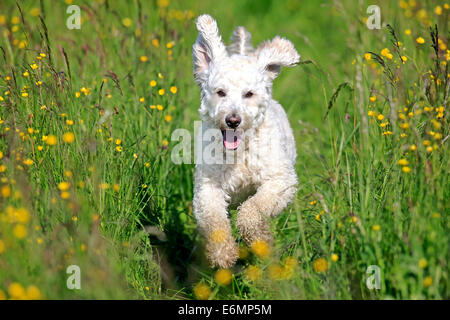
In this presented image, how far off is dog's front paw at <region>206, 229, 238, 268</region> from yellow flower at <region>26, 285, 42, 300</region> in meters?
1.34

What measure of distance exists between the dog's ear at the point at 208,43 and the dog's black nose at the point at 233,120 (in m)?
0.60

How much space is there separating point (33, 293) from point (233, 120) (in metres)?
1.74

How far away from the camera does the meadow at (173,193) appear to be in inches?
117

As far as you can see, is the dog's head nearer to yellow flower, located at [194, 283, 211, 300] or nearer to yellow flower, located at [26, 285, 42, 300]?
yellow flower, located at [194, 283, 211, 300]

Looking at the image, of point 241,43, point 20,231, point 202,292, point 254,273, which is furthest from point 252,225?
point 241,43

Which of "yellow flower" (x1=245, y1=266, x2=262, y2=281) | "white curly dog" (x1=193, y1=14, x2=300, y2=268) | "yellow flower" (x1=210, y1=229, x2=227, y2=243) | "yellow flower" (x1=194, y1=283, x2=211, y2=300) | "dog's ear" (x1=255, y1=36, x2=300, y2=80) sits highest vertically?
"dog's ear" (x1=255, y1=36, x2=300, y2=80)

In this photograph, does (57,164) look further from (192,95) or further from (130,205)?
(192,95)

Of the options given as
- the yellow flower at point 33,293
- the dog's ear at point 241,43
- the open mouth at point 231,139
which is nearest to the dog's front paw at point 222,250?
the open mouth at point 231,139

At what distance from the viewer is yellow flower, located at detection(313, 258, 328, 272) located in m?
3.16

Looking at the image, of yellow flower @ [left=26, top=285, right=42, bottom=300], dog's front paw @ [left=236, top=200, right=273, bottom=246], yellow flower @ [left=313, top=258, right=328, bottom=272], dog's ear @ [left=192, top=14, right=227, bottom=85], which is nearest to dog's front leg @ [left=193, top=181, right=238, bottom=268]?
dog's front paw @ [left=236, top=200, right=273, bottom=246]

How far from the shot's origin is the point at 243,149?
4.26 metres

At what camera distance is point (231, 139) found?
162 inches

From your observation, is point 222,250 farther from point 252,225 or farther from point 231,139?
point 231,139
